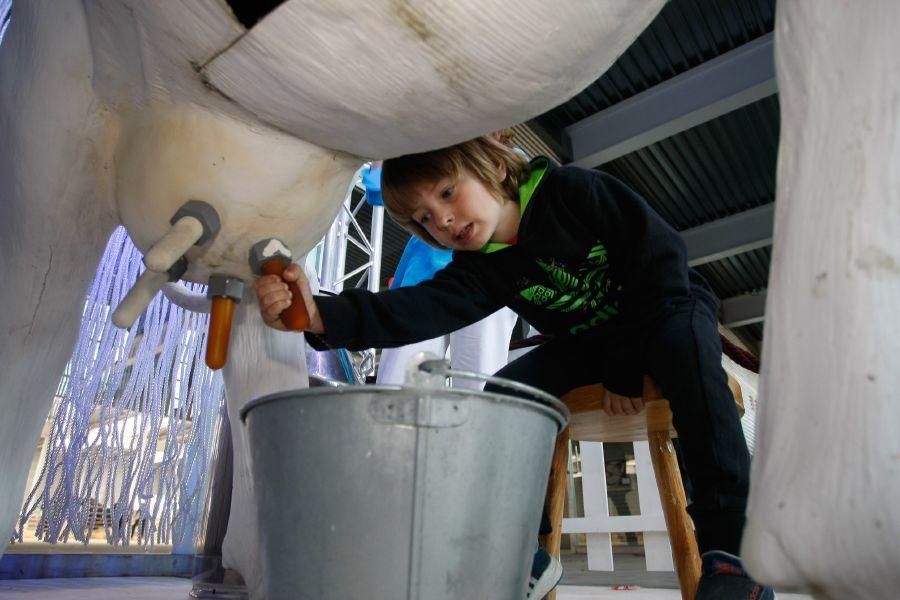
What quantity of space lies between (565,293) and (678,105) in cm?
179

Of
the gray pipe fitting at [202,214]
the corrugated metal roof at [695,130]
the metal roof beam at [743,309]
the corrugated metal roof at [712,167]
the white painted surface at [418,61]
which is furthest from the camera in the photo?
the metal roof beam at [743,309]

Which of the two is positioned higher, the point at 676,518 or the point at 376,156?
the point at 376,156

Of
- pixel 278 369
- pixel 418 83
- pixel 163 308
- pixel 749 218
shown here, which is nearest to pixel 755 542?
pixel 418 83

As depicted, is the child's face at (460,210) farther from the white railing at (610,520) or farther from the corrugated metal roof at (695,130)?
the corrugated metal roof at (695,130)

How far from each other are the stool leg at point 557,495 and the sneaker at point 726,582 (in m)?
0.23

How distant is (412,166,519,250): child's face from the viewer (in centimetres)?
80

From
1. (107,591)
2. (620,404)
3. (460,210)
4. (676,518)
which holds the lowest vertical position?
(107,591)

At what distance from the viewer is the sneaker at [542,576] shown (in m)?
0.62

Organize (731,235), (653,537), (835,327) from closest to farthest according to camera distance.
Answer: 1. (835,327)
2. (653,537)
3. (731,235)

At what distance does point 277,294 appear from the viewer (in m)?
0.60

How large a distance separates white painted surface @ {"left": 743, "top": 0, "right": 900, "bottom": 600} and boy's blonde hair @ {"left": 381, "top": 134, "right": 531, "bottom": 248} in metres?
0.57

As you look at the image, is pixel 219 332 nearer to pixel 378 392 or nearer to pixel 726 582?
pixel 378 392

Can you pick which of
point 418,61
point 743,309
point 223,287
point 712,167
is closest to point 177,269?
point 223,287

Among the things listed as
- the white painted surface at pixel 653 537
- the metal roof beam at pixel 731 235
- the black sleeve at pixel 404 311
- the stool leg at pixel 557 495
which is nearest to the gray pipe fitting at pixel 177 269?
the black sleeve at pixel 404 311
